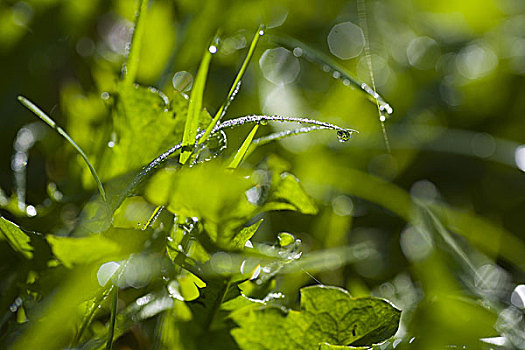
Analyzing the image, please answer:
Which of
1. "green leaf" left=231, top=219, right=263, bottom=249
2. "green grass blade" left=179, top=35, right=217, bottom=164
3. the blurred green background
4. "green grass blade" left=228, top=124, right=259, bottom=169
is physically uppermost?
"green grass blade" left=179, top=35, right=217, bottom=164

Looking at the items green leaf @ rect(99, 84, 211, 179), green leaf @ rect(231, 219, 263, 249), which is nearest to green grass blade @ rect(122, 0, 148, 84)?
green leaf @ rect(99, 84, 211, 179)

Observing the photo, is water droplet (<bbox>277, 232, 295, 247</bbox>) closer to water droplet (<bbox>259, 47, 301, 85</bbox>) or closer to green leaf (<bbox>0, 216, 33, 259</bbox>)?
green leaf (<bbox>0, 216, 33, 259</bbox>)

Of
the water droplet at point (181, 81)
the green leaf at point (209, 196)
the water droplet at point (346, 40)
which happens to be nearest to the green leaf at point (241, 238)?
the green leaf at point (209, 196)

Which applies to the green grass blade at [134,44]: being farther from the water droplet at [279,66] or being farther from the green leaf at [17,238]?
the water droplet at [279,66]

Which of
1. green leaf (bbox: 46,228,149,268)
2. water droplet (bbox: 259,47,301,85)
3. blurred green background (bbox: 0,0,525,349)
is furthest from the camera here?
water droplet (bbox: 259,47,301,85)

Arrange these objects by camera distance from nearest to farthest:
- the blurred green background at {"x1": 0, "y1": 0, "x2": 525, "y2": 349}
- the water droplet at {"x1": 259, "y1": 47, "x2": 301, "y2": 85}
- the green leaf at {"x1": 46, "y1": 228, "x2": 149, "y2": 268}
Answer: the green leaf at {"x1": 46, "y1": 228, "x2": 149, "y2": 268}
the blurred green background at {"x1": 0, "y1": 0, "x2": 525, "y2": 349}
the water droplet at {"x1": 259, "y1": 47, "x2": 301, "y2": 85}

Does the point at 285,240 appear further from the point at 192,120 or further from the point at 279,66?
the point at 279,66

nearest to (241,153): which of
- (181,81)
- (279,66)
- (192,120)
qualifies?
(192,120)

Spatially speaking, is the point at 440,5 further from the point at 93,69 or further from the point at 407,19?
the point at 93,69
